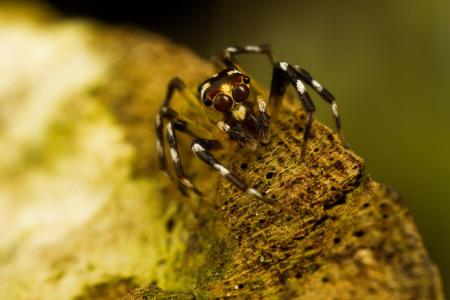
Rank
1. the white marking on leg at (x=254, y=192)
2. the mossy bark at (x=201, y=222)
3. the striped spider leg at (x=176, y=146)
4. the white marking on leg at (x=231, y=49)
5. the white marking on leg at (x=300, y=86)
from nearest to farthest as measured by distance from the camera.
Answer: the mossy bark at (x=201, y=222)
the white marking on leg at (x=254, y=192)
the striped spider leg at (x=176, y=146)
the white marking on leg at (x=300, y=86)
the white marking on leg at (x=231, y=49)

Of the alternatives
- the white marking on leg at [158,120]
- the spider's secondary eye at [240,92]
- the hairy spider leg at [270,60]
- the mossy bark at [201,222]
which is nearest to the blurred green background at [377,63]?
the hairy spider leg at [270,60]

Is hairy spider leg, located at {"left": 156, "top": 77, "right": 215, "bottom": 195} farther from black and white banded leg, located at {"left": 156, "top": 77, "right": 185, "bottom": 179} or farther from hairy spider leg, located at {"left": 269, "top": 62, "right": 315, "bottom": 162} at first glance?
hairy spider leg, located at {"left": 269, "top": 62, "right": 315, "bottom": 162}

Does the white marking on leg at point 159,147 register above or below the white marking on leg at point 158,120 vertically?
below

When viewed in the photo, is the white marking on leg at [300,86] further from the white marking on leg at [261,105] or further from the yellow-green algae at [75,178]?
the yellow-green algae at [75,178]

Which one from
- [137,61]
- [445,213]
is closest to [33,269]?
[137,61]

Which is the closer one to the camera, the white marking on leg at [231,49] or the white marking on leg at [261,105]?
the white marking on leg at [261,105]

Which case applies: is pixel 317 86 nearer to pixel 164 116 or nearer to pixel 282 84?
pixel 282 84

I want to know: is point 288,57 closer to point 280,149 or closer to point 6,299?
point 280,149

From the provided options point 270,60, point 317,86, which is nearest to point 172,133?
point 317,86
